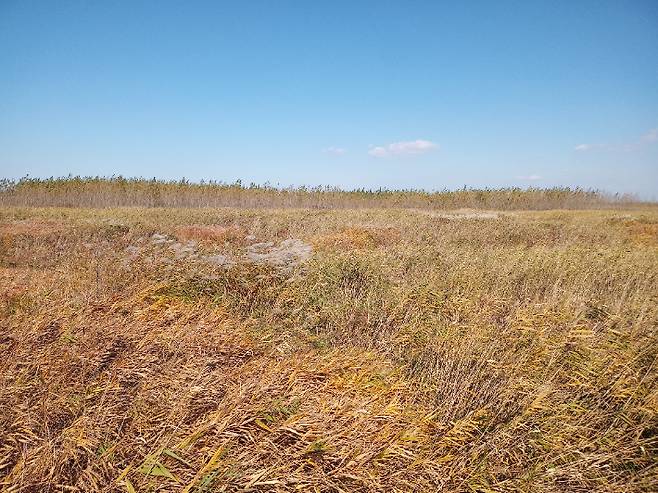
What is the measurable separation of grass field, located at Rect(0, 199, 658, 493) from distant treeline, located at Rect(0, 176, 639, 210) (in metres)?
24.5

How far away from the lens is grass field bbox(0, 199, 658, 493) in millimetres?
2139

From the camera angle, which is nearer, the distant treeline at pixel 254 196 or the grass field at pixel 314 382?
the grass field at pixel 314 382

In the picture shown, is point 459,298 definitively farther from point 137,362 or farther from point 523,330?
point 137,362

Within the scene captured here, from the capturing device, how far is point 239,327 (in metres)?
3.93

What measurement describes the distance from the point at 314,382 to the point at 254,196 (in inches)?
1169

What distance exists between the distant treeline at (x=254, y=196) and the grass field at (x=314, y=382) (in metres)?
24.5

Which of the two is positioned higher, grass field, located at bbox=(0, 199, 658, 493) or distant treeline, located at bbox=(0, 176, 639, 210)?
distant treeline, located at bbox=(0, 176, 639, 210)

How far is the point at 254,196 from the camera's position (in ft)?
103

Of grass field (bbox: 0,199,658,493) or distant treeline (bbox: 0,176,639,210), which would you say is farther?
distant treeline (bbox: 0,176,639,210)

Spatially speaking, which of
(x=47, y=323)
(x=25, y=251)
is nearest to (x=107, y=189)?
(x=25, y=251)

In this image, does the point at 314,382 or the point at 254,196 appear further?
the point at 254,196

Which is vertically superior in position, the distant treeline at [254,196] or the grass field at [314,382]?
the distant treeline at [254,196]

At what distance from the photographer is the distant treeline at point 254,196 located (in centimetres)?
2555

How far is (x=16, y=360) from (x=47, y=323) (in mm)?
577
